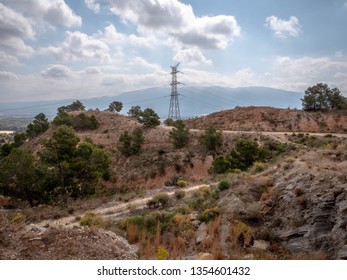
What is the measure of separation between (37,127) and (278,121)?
4948cm

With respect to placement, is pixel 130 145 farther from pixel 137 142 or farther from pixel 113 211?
pixel 113 211

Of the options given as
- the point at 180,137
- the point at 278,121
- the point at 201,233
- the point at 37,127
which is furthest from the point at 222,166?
the point at 37,127

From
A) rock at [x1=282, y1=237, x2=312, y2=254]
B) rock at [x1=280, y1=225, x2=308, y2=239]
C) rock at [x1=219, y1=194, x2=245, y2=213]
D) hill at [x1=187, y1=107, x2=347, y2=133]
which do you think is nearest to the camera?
rock at [x1=282, y1=237, x2=312, y2=254]

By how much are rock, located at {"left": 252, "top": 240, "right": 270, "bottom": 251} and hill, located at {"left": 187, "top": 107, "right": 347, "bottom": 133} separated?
40165 mm

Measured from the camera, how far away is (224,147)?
38.0m

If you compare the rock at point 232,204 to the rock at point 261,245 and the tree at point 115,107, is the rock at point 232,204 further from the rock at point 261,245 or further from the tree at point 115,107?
the tree at point 115,107

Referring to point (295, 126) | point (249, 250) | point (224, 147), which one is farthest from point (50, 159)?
point (295, 126)

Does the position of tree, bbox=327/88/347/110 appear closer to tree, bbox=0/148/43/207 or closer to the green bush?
the green bush

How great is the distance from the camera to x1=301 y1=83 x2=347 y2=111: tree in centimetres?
5553

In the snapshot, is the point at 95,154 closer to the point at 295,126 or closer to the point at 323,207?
the point at 323,207

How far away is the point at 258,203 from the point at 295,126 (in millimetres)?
43155

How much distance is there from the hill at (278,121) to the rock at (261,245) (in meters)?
40.2

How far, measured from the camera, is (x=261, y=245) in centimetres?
884

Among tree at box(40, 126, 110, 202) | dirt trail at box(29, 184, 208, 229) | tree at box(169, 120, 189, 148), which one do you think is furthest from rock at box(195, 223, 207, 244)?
tree at box(169, 120, 189, 148)
